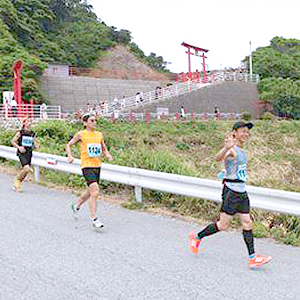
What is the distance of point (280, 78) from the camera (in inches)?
1913

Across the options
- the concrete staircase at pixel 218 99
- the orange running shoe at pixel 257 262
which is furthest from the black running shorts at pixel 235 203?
the concrete staircase at pixel 218 99

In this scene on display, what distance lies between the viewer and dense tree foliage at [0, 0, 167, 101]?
38.8m

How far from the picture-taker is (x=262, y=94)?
47.4 metres

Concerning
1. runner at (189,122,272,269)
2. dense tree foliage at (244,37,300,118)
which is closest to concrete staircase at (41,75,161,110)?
dense tree foliage at (244,37,300,118)

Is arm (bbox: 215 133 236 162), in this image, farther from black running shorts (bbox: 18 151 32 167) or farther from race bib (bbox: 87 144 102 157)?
black running shorts (bbox: 18 151 32 167)

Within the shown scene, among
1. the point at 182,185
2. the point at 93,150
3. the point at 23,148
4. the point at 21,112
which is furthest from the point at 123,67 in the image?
the point at 93,150

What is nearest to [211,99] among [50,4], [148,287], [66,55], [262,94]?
[262,94]

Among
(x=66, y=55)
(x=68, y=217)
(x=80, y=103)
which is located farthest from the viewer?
(x=66, y=55)

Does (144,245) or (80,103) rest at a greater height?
(80,103)

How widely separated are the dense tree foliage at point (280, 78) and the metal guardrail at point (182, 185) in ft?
122

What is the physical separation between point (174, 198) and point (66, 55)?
5440cm

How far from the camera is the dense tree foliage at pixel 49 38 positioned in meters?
38.8

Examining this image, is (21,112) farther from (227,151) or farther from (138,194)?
(227,151)

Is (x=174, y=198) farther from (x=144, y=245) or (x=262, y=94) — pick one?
(x=262, y=94)
